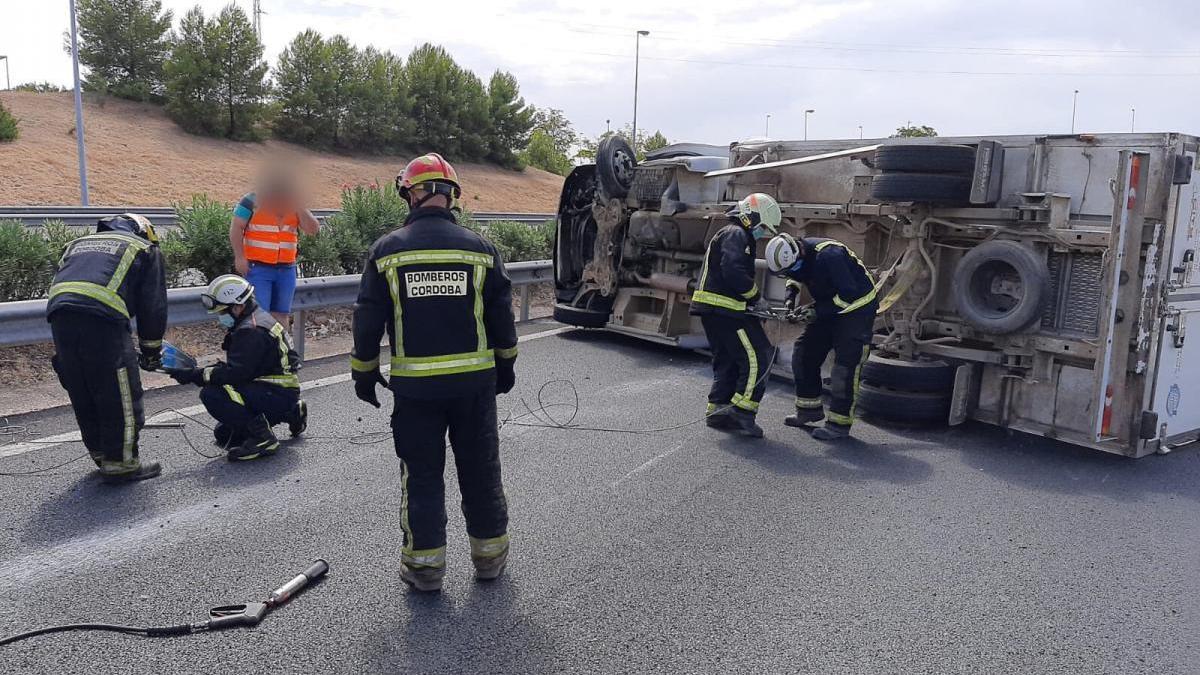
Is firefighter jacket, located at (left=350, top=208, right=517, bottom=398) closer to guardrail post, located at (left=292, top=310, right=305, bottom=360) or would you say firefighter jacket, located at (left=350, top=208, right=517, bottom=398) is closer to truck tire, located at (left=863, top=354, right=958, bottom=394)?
truck tire, located at (left=863, top=354, right=958, bottom=394)

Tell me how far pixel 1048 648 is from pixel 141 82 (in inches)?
1548

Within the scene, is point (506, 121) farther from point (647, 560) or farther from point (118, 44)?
point (647, 560)

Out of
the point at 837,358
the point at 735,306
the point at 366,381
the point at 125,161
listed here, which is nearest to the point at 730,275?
the point at 735,306

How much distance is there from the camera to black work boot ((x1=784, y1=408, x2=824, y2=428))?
21.6 ft

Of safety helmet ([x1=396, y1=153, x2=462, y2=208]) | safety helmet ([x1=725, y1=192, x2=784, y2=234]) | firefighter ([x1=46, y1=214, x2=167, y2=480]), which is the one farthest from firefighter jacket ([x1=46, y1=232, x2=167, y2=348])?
safety helmet ([x1=725, y1=192, x2=784, y2=234])

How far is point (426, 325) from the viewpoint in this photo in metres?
3.70

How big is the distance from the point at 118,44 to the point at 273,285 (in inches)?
1381

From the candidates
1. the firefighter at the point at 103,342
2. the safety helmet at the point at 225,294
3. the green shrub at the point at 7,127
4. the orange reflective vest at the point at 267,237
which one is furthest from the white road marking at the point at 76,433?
the green shrub at the point at 7,127

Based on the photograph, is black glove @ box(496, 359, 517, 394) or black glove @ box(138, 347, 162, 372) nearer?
black glove @ box(496, 359, 517, 394)

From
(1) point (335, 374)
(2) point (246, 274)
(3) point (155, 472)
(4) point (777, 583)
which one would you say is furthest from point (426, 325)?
(2) point (246, 274)

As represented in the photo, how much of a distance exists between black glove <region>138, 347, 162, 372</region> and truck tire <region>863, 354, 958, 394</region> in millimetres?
4542

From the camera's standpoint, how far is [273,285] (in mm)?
7668

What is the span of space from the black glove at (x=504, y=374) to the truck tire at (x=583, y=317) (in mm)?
5219

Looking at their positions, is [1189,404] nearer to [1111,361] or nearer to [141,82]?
[1111,361]
